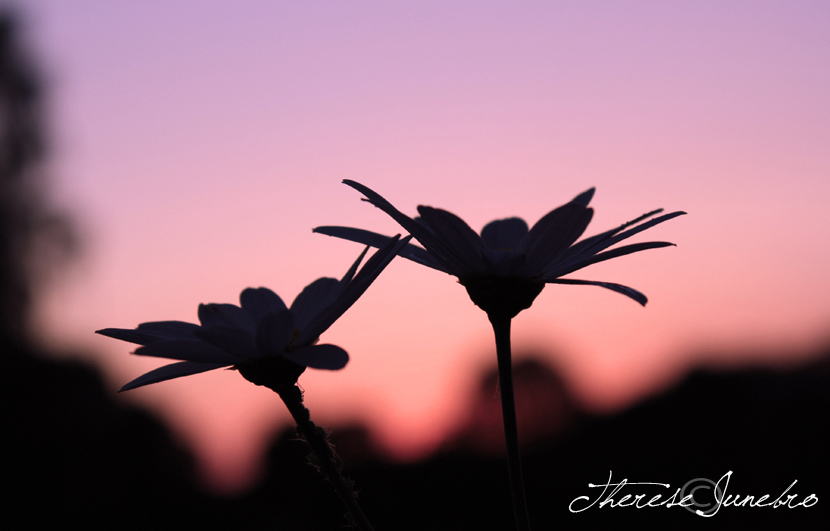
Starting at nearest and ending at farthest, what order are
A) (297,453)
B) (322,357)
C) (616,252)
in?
(322,357) < (616,252) < (297,453)

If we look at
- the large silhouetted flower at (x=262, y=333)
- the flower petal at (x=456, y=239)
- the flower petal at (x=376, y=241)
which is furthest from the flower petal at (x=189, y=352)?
the flower petal at (x=456, y=239)

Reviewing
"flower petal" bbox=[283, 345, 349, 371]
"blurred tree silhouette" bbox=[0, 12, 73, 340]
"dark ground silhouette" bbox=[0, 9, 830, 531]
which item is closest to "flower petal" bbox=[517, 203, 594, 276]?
"flower petal" bbox=[283, 345, 349, 371]

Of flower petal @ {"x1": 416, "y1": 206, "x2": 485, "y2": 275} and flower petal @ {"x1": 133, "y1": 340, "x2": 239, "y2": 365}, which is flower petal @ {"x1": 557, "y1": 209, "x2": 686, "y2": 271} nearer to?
flower petal @ {"x1": 416, "y1": 206, "x2": 485, "y2": 275}

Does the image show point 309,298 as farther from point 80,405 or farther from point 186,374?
point 80,405

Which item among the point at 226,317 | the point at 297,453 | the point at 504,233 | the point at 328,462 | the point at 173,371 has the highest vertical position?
the point at 504,233

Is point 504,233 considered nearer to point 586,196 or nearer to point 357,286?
point 586,196
